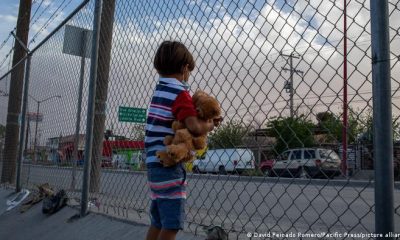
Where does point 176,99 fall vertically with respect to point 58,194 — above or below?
above

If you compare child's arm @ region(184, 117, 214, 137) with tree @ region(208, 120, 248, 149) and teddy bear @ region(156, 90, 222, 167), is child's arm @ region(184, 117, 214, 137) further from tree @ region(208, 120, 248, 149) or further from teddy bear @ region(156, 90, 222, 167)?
tree @ region(208, 120, 248, 149)

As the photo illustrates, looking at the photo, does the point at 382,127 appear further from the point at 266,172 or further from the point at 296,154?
the point at 266,172

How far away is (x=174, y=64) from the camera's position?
265 centimetres

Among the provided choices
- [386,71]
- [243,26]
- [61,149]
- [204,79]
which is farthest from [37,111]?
[386,71]

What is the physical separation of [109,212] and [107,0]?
2379 millimetres

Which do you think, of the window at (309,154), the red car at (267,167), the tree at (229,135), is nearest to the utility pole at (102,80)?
the tree at (229,135)

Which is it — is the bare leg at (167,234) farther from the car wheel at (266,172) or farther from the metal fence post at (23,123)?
the metal fence post at (23,123)

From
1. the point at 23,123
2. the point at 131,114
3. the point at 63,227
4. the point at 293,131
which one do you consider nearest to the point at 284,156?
the point at 293,131

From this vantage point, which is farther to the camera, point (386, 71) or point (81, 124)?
point (81, 124)

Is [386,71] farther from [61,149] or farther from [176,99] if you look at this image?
[61,149]

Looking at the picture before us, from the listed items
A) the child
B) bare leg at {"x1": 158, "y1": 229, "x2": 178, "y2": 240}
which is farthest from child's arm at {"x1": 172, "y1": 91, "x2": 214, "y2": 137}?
bare leg at {"x1": 158, "y1": 229, "x2": 178, "y2": 240}

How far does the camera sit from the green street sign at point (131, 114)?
4.04 meters

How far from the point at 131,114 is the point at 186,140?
6.51ft

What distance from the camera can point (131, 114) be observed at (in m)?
4.28
